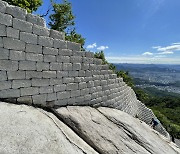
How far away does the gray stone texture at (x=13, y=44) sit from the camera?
453cm

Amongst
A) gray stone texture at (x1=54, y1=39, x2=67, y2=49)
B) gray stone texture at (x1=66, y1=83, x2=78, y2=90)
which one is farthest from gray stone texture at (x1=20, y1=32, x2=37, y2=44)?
gray stone texture at (x1=66, y1=83, x2=78, y2=90)

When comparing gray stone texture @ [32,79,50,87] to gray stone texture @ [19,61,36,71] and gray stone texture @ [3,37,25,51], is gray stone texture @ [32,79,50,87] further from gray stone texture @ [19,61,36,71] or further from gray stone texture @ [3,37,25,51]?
gray stone texture @ [3,37,25,51]

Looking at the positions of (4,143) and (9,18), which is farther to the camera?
(9,18)

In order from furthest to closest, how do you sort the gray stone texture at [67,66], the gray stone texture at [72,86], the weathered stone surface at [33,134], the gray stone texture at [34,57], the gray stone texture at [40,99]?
the gray stone texture at [72,86], the gray stone texture at [67,66], the gray stone texture at [40,99], the gray stone texture at [34,57], the weathered stone surface at [33,134]

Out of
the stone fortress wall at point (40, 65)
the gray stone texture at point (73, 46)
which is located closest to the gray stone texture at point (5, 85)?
the stone fortress wall at point (40, 65)

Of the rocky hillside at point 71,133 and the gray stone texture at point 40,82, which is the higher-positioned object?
the gray stone texture at point 40,82

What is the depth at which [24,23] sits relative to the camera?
485 centimetres

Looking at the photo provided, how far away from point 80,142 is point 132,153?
1.68 meters

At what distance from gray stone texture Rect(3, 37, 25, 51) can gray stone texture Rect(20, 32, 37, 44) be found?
0.11 metres

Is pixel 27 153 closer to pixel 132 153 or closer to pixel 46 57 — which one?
pixel 46 57

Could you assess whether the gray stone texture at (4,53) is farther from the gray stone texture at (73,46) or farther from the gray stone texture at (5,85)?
the gray stone texture at (73,46)

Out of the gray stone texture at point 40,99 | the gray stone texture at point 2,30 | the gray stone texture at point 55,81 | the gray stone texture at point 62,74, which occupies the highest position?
the gray stone texture at point 2,30

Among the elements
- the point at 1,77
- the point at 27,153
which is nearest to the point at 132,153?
the point at 27,153

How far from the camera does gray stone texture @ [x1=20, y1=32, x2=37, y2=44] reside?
4830 mm
